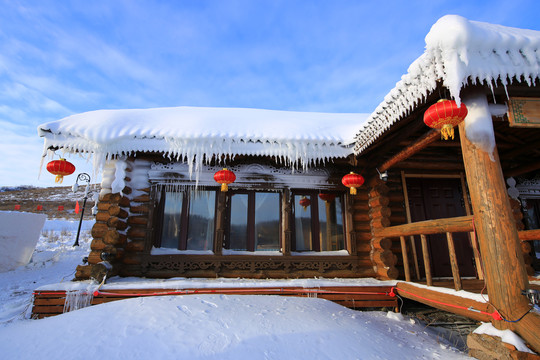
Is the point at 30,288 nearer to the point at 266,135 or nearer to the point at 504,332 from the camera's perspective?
the point at 266,135

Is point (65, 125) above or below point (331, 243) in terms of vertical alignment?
above

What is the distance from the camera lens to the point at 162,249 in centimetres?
588

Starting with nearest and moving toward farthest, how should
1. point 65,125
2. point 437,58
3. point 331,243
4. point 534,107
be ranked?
1. point 437,58
2. point 534,107
3. point 65,125
4. point 331,243

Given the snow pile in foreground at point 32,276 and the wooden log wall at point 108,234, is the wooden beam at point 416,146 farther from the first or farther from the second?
the snow pile in foreground at point 32,276

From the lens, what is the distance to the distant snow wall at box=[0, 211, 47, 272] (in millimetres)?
8688

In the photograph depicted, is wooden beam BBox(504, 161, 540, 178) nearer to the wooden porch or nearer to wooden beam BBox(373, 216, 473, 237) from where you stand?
wooden beam BBox(373, 216, 473, 237)

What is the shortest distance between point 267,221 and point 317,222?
1224 mm

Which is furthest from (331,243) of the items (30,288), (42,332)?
(30,288)

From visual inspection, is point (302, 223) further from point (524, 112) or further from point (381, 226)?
point (524, 112)

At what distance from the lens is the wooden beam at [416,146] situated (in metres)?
3.98

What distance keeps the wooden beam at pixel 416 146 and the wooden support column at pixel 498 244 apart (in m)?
0.79

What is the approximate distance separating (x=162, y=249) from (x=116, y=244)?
3.01 ft

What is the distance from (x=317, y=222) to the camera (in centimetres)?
646

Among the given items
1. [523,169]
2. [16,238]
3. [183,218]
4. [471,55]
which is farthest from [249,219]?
[16,238]
